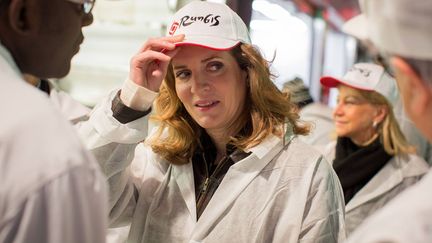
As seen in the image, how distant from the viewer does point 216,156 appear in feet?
6.22

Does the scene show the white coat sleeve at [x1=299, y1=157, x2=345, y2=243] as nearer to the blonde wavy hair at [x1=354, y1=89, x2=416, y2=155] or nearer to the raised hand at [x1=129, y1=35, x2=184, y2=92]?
the raised hand at [x1=129, y1=35, x2=184, y2=92]

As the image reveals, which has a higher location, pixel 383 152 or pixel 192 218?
pixel 192 218

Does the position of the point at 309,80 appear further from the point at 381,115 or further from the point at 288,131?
the point at 288,131

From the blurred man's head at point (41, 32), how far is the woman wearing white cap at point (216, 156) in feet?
2.09

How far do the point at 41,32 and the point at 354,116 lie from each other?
2.28 meters

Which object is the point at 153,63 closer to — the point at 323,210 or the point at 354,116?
the point at 323,210

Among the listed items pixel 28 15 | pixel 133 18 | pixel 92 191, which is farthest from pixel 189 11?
pixel 133 18

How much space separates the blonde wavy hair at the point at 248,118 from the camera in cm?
182

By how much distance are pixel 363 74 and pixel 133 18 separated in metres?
1.24

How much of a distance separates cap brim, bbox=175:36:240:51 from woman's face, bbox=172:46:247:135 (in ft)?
0.15

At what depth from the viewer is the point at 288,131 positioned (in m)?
1.83

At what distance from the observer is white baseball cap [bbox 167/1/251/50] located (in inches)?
68.8

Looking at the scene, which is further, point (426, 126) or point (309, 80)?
point (309, 80)

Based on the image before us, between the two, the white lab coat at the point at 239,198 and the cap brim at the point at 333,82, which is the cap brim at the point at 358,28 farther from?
the cap brim at the point at 333,82
